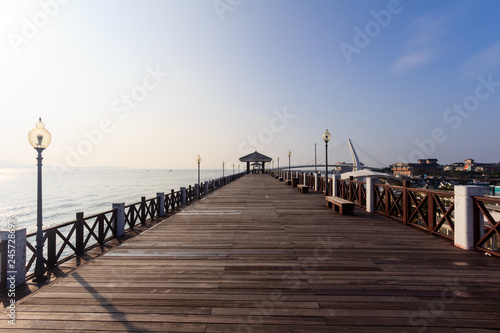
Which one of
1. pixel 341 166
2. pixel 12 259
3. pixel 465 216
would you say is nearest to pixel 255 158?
pixel 341 166

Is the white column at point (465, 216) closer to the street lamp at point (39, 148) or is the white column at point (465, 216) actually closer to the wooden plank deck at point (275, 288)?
the wooden plank deck at point (275, 288)

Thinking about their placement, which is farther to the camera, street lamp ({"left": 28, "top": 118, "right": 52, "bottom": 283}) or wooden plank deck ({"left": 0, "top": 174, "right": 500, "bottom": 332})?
street lamp ({"left": 28, "top": 118, "right": 52, "bottom": 283})

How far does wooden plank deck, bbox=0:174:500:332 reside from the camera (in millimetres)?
2867

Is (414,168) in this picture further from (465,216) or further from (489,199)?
(489,199)

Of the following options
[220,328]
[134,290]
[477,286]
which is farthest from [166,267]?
[477,286]

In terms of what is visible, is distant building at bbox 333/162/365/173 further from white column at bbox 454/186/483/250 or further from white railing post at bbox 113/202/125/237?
white railing post at bbox 113/202/125/237

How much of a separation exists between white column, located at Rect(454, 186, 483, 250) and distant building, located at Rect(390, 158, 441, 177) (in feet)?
210

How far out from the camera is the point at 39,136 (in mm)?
4660

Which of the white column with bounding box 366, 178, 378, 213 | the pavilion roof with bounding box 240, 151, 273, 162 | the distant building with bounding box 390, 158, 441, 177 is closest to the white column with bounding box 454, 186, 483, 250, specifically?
the white column with bounding box 366, 178, 378, 213

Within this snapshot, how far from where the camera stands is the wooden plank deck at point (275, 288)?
287 cm

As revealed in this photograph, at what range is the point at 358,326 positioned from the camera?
9.11ft

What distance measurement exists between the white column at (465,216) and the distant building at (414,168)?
63957mm

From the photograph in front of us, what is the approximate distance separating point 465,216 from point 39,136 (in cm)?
917

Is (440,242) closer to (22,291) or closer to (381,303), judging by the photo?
(381,303)
